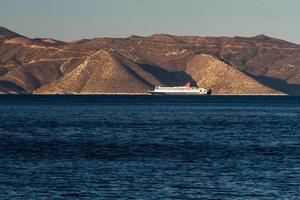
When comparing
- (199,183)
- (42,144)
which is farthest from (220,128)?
(199,183)

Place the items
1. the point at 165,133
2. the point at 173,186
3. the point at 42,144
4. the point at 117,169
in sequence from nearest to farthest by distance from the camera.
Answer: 1. the point at 173,186
2. the point at 117,169
3. the point at 42,144
4. the point at 165,133

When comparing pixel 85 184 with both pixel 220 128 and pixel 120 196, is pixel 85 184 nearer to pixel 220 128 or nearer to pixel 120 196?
pixel 120 196

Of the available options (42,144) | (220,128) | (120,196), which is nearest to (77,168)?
(120,196)

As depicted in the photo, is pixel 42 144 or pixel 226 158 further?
pixel 42 144

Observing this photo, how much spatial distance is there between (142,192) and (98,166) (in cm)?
1181

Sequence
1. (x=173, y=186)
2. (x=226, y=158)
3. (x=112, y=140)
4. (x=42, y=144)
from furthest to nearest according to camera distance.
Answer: (x=112, y=140)
(x=42, y=144)
(x=226, y=158)
(x=173, y=186)

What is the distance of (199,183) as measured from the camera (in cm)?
5253

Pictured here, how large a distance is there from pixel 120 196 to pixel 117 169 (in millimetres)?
11025

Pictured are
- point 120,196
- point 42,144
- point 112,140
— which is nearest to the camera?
point 120,196

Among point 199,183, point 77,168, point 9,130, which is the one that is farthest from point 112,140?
point 199,183

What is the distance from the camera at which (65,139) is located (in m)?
87.4

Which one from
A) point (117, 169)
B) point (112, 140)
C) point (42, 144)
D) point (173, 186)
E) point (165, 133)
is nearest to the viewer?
point (173, 186)

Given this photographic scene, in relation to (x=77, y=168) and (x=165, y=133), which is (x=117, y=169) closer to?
(x=77, y=168)

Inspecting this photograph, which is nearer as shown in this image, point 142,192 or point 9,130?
point 142,192
